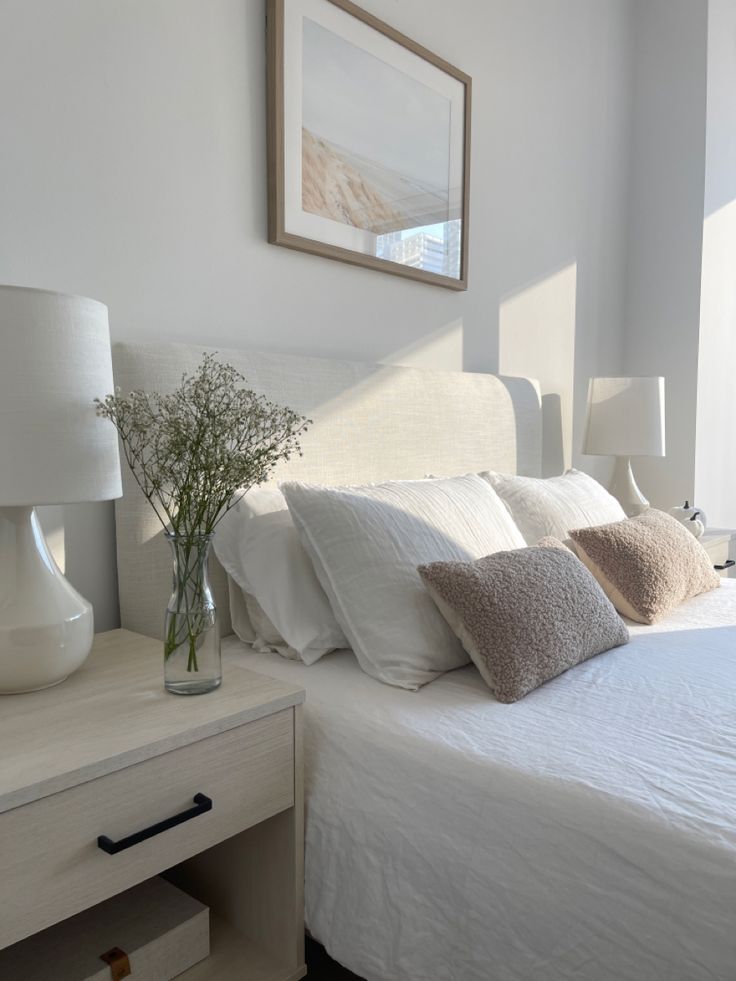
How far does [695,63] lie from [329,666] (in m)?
3.21

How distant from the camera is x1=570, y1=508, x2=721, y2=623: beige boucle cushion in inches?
72.5

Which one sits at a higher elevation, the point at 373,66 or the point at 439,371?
the point at 373,66

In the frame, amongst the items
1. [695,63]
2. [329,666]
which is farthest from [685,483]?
[329,666]

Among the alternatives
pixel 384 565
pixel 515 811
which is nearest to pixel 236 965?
pixel 515 811

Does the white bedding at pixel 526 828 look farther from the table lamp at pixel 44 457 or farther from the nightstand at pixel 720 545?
the nightstand at pixel 720 545

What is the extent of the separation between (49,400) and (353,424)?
97 centimetres

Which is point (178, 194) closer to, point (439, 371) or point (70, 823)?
point (439, 371)

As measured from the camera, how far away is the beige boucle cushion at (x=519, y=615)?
132 centimetres

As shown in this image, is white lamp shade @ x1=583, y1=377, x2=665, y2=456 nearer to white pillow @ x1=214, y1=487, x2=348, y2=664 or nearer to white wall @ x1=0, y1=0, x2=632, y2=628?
white wall @ x1=0, y1=0, x2=632, y2=628

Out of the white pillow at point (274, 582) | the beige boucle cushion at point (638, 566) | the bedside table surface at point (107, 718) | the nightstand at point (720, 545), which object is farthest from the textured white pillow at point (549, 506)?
the bedside table surface at point (107, 718)

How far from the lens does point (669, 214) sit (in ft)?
11.1

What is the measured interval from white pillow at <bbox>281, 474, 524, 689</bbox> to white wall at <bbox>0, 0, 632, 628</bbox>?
1.53 ft

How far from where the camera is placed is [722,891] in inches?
34.2

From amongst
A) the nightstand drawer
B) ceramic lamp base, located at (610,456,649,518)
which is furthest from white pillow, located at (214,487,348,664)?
ceramic lamp base, located at (610,456,649,518)
